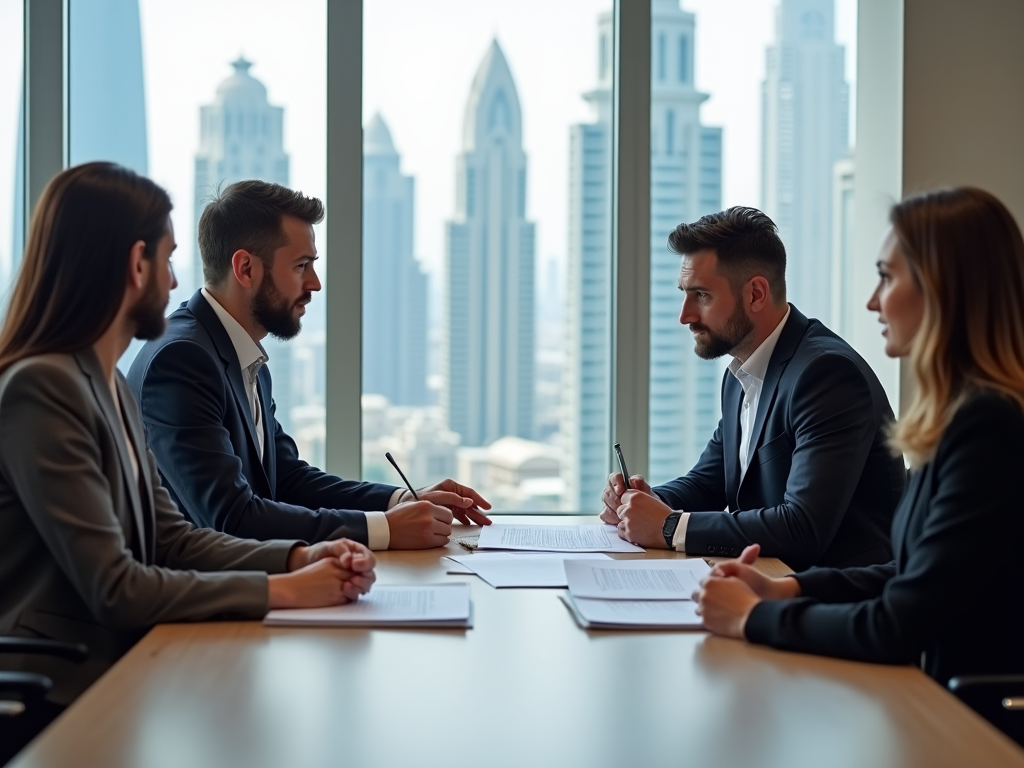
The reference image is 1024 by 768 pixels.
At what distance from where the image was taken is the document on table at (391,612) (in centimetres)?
180

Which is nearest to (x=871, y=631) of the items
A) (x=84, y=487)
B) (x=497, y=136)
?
(x=84, y=487)

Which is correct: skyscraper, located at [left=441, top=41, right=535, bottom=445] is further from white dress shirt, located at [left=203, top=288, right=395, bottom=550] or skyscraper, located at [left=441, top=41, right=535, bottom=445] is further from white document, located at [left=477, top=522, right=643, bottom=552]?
white document, located at [left=477, top=522, right=643, bottom=552]

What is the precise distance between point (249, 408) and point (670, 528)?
1.11 metres

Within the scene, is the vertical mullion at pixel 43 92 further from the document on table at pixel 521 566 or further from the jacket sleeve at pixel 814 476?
the jacket sleeve at pixel 814 476

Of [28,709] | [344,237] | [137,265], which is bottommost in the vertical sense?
[28,709]

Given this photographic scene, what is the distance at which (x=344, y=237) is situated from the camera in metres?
3.79

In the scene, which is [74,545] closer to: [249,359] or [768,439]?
[249,359]

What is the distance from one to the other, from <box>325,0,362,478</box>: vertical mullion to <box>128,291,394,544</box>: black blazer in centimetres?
101

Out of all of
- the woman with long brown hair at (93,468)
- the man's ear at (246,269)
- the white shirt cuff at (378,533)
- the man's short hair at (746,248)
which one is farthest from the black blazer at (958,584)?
the man's ear at (246,269)

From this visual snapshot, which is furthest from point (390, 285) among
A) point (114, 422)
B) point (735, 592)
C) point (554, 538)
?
point (735, 592)

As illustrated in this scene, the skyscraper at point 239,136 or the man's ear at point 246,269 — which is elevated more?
the skyscraper at point 239,136

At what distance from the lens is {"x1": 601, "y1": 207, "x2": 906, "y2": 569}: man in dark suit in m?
2.49

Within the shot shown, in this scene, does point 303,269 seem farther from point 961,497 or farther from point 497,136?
point 961,497

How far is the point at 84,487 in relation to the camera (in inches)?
70.1
